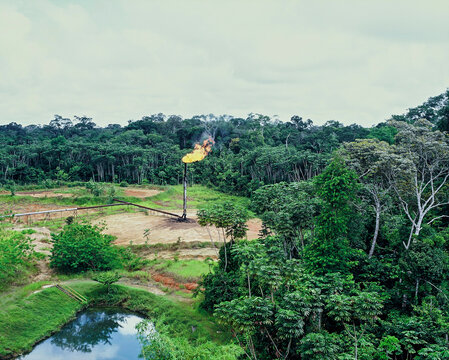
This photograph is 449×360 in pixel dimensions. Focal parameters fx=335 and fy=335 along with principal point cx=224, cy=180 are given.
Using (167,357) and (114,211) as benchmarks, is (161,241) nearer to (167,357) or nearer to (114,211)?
(114,211)

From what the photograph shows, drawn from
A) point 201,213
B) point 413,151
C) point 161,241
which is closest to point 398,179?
point 413,151

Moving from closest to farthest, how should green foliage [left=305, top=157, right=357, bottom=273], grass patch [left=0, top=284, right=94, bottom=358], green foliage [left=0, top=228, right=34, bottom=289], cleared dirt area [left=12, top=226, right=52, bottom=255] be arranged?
grass patch [left=0, top=284, right=94, bottom=358] → green foliage [left=305, top=157, right=357, bottom=273] → green foliage [left=0, top=228, right=34, bottom=289] → cleared dirt area [left=12, top=226, right=52, bottom=255]

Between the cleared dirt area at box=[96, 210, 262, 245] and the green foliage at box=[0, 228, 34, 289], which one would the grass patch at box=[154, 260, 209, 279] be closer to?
the cleared dirt area at box=[96, 210, 262, 245]

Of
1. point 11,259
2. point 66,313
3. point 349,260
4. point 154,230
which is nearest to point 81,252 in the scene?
point 11,259

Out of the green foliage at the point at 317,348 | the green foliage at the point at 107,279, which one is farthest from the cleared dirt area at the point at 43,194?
the green foliage at the point at 317,348

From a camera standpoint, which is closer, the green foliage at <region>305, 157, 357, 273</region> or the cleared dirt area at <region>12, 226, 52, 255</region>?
the green foliage at <region>305, 157, 357, 273</region>

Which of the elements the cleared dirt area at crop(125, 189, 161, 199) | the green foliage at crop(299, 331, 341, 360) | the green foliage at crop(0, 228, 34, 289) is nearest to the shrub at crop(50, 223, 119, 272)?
the green foliage at crop(0, 228, 34, 289)
